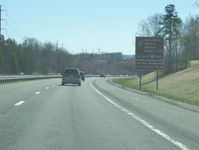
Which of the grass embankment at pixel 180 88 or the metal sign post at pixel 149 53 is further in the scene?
the metal sign post at pixel 149 53

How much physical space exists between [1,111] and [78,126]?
187 inches

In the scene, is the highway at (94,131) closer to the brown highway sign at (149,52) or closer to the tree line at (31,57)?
the brown highway sign at (149,52)

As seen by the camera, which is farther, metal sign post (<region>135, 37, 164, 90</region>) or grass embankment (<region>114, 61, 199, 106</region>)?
metal sign post (<region>135, 37, 164, 90</region>)

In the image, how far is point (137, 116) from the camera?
1385 cm

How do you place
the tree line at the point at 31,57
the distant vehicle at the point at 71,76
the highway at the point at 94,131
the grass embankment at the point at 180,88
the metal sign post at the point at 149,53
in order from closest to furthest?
the highway at the point at 94,131 → the grass embankment at the point at 180,88 → the metal sign post at the point at 149,53 → the distant vehicle at the point at 71,76 → the tree line at the point at 31,57

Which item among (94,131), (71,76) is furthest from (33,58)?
(94,131)

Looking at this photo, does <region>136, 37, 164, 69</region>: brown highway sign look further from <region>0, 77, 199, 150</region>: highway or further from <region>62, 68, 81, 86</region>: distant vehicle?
<region>0, 77, 199, 150</region>: highway

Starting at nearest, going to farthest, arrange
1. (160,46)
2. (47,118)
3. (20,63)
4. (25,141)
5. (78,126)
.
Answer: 1. (25,141)
2. (78,126)
3. (47,118)
4. (160,46)
5. (20,63)

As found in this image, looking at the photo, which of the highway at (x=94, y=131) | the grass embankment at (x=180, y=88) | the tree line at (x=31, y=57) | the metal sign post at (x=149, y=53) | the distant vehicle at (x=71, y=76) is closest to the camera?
the highway at (x=94, y=131)

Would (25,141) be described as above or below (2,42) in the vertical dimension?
below

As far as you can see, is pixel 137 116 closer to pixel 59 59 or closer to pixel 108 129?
pixel 108 129

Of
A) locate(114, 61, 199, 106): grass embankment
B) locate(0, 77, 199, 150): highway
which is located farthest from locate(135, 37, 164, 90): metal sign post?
locate(0, 77, 199, 150): highway

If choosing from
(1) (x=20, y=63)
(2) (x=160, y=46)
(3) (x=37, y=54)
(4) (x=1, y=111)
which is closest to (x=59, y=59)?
(3) (x=37, y=54)

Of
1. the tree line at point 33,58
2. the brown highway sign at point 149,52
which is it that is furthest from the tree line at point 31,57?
the brown highway sign at point 149,52
